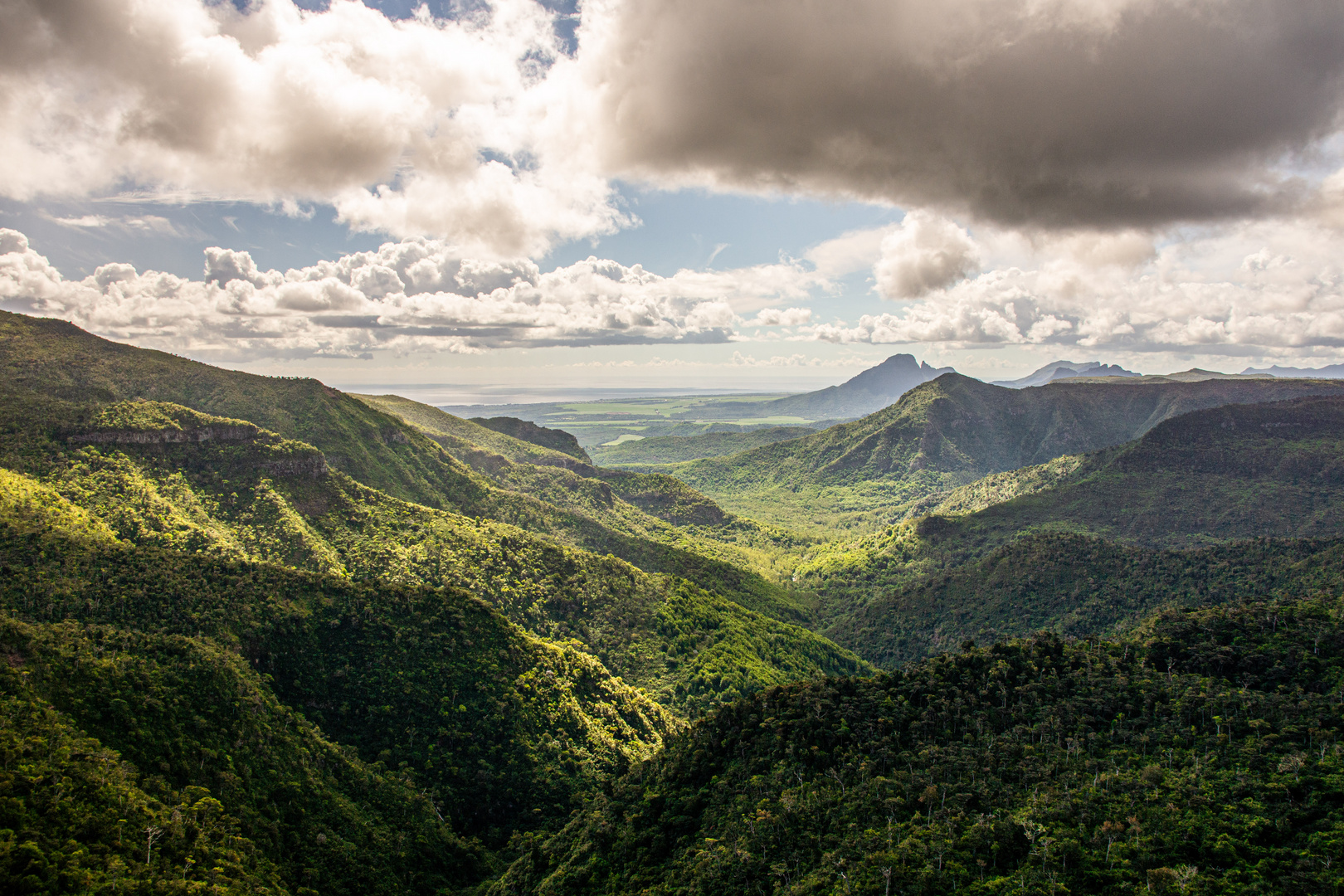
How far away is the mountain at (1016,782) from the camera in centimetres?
4575

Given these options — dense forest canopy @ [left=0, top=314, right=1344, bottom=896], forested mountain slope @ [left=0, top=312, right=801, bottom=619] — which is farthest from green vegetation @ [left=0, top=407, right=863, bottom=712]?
forested mountain slope @ [left=0, top=312, right=801, bottom=619]

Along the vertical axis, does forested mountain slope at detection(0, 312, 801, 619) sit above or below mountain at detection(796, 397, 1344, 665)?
above

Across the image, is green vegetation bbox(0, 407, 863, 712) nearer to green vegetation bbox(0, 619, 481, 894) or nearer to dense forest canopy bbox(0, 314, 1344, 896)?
dense forest canopy bbox(0, 314, 1344, 896)

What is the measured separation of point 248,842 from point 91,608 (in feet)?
147

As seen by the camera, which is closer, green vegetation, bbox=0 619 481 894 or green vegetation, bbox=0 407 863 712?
green vegetation, bbox=0 619 481 894

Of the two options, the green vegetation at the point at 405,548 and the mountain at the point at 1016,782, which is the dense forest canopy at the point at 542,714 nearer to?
the mountain at the point at 1016,782

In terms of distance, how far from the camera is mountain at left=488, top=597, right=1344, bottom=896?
4575 cm

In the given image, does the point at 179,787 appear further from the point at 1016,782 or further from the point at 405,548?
the point at 1016,782

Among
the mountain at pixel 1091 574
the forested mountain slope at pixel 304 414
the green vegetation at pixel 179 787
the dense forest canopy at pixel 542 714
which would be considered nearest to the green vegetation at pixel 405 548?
the dense forest canopy at pixel 542 714

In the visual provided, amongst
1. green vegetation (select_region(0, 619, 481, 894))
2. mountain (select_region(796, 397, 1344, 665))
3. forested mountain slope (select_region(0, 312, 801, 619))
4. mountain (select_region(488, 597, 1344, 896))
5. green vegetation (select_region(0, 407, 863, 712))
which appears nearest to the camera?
green vegetation (select_region(0, 619, 481, 894))

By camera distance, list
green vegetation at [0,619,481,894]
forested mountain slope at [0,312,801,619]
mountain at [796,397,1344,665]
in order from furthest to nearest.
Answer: forested mountain slope at [0,312,801,619] → mountain at [796,397,1344,665] → green vegetation at [0,619,481,894]

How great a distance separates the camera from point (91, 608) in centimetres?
7738

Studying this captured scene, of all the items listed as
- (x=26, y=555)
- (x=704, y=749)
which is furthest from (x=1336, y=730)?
(x=26, y=555)

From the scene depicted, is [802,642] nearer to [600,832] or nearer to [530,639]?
[530,639]
